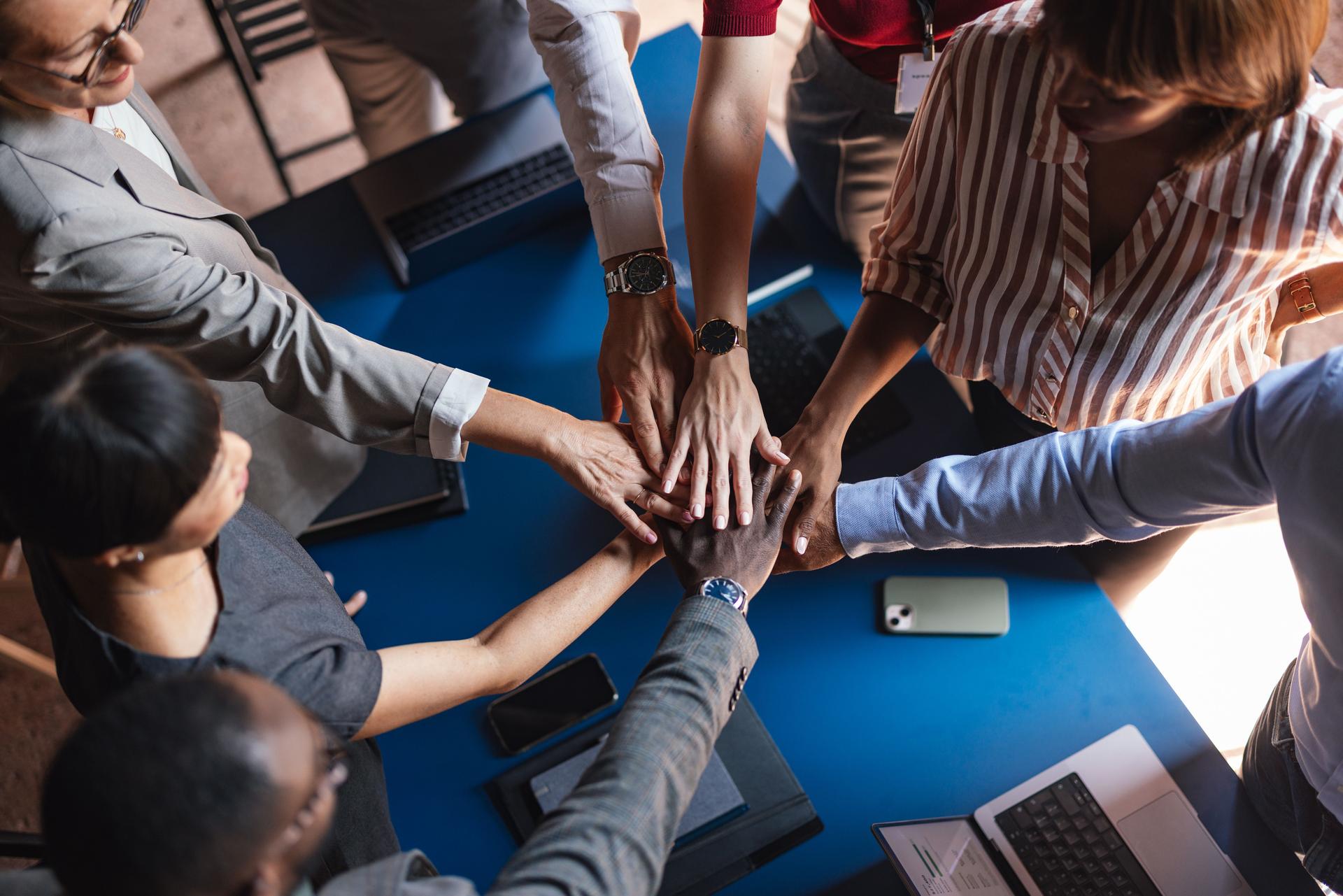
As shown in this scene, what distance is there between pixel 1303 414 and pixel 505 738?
117 cm

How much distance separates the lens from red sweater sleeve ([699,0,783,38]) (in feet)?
4.99

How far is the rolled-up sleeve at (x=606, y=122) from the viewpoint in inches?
64.2

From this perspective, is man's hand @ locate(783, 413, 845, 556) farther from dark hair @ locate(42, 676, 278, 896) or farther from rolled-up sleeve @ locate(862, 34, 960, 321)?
dark hair @ locate(42, 676, 278, 896)

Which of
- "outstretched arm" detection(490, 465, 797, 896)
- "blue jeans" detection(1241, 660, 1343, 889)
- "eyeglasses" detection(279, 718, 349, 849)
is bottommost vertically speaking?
"blue jeans" detection(1241, 660, 1343, 889)

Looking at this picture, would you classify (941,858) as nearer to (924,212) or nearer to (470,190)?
(924,212)

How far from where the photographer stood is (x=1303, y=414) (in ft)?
3.34

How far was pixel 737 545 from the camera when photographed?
1424 mm

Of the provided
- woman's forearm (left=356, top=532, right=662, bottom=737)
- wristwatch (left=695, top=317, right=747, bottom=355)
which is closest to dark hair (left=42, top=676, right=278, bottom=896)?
woman's forearm (left=356, top=532, right=662, bottom=737)

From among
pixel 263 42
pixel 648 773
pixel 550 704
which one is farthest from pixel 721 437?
pixel 263 42

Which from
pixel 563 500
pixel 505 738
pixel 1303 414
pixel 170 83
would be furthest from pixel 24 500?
pixel 170 83

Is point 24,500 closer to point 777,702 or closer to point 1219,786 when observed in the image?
point 777,702

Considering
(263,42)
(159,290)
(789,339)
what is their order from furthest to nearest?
(263,42) < (789,339) < (159,290)

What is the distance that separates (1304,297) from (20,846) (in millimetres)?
2064

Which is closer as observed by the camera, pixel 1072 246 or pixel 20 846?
pixel 1072 246
